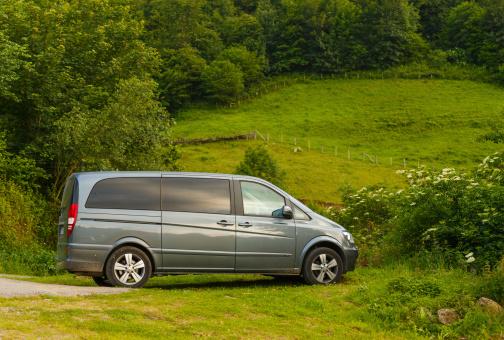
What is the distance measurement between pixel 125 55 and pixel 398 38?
83215mm

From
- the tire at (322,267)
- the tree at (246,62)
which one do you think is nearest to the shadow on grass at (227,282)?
the tire at (322,267)

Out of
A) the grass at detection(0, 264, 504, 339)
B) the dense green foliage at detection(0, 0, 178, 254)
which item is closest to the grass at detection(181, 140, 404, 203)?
the dense green foliage at detection(0, 0, 178, 254)

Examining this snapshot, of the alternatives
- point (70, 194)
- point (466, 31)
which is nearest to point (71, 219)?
point (70, 194)

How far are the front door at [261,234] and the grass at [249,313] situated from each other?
2.85ft

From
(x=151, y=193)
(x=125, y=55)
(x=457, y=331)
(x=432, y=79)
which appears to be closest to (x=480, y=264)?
(x=457, y=331)

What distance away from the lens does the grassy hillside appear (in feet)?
157

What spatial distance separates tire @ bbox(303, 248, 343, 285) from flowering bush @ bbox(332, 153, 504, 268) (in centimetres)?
227

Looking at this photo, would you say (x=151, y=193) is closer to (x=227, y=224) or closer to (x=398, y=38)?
(x=227, y=224)

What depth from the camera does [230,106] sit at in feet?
276

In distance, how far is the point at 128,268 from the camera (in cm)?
1020

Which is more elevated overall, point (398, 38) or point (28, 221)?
A: point (398, 38)

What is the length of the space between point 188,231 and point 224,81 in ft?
254

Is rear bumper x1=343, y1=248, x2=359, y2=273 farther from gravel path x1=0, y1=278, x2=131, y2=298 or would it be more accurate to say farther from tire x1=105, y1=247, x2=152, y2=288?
gravel path x1=0, y1=278, x2=131, y2=298

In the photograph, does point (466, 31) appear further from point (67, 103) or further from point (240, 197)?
point (240, 197)
